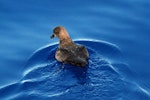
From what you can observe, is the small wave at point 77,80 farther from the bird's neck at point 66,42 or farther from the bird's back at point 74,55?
the bird's neck at point 66,42

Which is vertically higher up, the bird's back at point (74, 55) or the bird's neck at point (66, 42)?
the bird's neck at point (66, 42)

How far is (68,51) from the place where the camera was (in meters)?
10.4

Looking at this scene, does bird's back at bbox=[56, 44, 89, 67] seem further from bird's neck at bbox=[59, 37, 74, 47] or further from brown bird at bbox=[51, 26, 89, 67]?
bird's neck at bbox=[59, 37, 74, 47]

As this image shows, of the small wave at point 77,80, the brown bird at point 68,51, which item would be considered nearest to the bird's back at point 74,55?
the brown bird at point 68,51

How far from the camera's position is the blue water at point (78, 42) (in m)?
9.25

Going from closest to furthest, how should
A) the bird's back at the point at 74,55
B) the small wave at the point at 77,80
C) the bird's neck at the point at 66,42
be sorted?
the small wave at the point at 77,80 < the bird's back at the point at 74,55 < the bird's neck at the point at 66,42

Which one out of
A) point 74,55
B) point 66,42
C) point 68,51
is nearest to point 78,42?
point 66,42

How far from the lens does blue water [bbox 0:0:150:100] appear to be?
30.3 ft

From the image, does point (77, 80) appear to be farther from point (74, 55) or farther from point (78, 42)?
point (78, 42)

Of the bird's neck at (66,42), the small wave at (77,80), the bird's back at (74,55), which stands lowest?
the small wave at (77,80)

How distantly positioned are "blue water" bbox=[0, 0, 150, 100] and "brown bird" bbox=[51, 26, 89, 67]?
A: 133 mm

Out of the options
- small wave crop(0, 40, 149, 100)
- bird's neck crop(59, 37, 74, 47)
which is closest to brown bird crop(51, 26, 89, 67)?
bird's neck crop(59, 37, 74, 47)

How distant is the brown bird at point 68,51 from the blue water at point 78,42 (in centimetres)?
13

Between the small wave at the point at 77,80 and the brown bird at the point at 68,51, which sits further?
the brown bird at the point at 68,51
